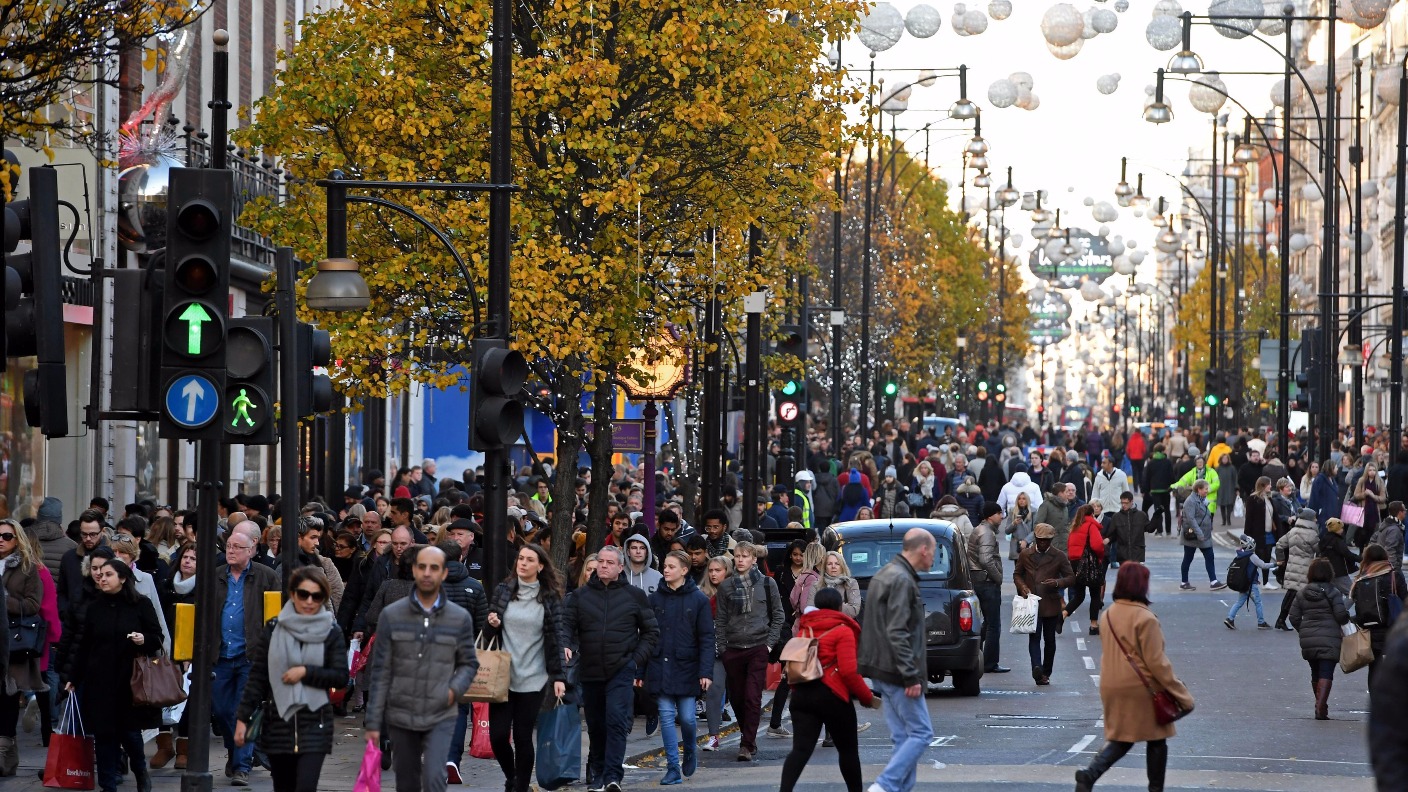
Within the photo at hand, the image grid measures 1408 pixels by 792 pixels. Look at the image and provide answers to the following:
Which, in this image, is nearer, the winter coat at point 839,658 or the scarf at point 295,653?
the scarf at point 295,653

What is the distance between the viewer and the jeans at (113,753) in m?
14.0

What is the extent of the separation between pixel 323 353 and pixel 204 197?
4.17m

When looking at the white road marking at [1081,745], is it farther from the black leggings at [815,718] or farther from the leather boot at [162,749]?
the leather boot at [162,749]

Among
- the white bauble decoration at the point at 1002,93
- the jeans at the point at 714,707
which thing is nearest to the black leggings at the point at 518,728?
the jeans at the point at 714,707

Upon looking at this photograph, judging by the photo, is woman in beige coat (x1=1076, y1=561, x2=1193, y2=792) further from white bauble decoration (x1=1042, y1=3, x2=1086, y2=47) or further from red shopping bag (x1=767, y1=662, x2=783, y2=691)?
white bauble decoration (x1=1042, y1=3, x2=1086, y2=47)

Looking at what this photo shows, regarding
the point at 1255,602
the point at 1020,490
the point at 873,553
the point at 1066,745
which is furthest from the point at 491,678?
the point at 1020,490

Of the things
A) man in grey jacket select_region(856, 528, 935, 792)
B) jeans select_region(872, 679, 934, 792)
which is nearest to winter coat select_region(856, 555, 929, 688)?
man in grey jacket select_region(856, 528, 935, 792)

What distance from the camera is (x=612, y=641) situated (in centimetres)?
1484

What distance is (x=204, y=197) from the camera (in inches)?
479

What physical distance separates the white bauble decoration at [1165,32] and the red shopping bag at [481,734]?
2510cm

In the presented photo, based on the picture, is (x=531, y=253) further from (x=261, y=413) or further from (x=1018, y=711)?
(x=261, y=413)

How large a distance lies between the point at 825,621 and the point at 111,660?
418 centimetres

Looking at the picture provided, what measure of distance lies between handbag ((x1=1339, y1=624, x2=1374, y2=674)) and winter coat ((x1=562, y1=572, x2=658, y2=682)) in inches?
275

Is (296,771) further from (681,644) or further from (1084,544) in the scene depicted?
(1084,544)
